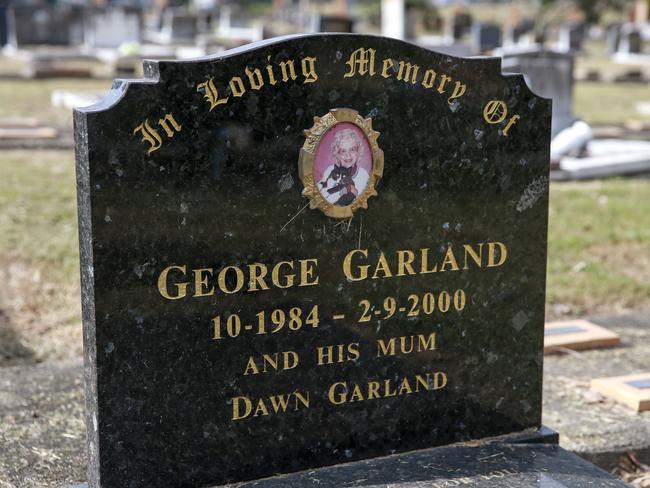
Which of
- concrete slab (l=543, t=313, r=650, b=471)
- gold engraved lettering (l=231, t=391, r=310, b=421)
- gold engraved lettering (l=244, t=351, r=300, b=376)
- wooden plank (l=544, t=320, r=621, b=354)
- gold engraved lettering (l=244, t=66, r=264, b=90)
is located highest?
gold engraved lettering (l=244, t=66, r=264, b=90)

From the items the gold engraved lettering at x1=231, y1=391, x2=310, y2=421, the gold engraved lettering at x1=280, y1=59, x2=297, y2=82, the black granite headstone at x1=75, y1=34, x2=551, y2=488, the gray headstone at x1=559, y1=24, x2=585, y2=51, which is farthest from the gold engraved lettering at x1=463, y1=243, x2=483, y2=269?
the gray headstone at x1=559, y1=24, x2=585, y2=51

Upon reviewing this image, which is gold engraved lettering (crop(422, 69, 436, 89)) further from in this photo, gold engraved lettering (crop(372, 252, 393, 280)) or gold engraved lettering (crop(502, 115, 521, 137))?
gold engraved lettering (crop(372, 252, 393, 280))

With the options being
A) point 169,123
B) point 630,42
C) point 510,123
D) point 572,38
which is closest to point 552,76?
point 510,123

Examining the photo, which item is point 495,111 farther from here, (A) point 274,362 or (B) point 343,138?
(A) point 274,362

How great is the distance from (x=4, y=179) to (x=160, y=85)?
5762 mm

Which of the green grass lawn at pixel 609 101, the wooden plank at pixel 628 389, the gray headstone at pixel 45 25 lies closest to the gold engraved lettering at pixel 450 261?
the wooden plank at pixel 628 389

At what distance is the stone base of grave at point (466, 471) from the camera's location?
3.05 meters

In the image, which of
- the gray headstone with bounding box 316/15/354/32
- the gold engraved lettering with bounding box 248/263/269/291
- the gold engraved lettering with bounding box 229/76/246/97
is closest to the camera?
the gold engraved lettering with bounding box 229/76/246/97

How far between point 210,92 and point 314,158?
39 centimetres

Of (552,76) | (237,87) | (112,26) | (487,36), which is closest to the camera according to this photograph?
(237,87)

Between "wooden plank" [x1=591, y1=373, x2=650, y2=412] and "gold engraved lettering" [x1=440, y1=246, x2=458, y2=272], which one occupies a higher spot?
"gold engraved lettering" [x1=440, y1=246, x2=458, y2=272]

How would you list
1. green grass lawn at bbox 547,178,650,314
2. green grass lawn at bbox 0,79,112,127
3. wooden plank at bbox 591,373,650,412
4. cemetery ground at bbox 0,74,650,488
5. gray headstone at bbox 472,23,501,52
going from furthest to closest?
gray headstone at bbox 472,23,501,52 < green grass lawn at bbox 0,79,112,127 < green grass lawn at bbox 547,178,650,314 < wooden plank at bbox 591,373,650,412 < cemetery ground at bbox 0,74,650,488

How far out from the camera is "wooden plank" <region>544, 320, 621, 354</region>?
190 inches

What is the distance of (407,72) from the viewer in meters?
3.12
